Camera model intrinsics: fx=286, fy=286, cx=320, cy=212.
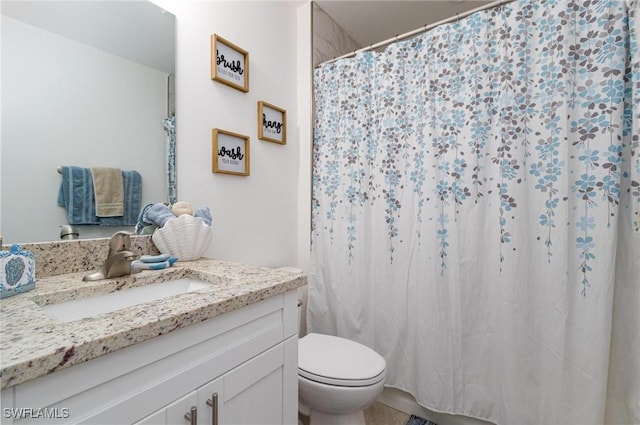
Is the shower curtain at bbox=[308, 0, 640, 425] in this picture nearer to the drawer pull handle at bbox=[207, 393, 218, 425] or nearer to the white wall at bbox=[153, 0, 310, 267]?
the white wall at bbox=[153, 0, 310, 267]

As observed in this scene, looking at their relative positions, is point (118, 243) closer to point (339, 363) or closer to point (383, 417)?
point (339, 363)

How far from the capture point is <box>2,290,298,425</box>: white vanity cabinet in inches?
18.3

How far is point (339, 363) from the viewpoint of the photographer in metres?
1.23

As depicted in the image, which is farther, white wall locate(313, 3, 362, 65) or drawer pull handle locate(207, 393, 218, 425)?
white wall locate(313, 3, 362, 65)

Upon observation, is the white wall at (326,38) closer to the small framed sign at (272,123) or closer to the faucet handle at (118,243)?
the small framed sign at (272,123)

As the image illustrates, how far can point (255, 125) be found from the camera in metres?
1.62

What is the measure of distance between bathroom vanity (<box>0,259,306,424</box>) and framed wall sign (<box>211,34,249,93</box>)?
0.99 m

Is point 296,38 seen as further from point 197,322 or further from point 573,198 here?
point 197,322

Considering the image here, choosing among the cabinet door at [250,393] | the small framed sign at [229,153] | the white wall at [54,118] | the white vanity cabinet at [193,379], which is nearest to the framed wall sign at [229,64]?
the small framed sign at [229,153]

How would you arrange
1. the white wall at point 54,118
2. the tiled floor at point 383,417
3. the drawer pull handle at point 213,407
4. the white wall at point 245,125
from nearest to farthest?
the drawer pull handle at point 213,407, the white wall at point 54,118, the white wall at point 245,125, the tiled floor at point 383,417

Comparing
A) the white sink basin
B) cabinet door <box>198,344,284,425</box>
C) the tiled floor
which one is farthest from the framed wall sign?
the tiled floor

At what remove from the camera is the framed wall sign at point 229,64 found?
137 centimetres

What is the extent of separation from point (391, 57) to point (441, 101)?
388 mm

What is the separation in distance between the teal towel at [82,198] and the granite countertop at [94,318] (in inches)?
7.5
